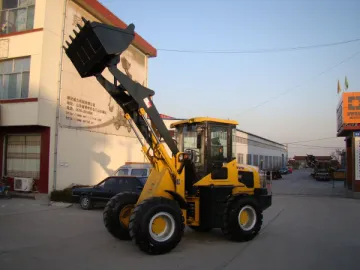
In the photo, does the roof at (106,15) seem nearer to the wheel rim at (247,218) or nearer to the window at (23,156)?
the window at (23,156)

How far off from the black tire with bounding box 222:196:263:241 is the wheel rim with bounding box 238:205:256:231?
6cm

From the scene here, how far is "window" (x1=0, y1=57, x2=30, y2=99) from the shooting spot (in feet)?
58.2

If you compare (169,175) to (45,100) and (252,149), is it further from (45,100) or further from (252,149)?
(252,149)

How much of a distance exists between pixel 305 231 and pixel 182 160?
453 centimetres

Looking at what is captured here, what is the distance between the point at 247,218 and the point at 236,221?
68 cm

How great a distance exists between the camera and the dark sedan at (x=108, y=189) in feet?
45.4

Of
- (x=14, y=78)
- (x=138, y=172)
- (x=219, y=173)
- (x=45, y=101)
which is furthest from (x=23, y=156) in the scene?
(x=219, y=173)

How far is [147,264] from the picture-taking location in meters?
6.54

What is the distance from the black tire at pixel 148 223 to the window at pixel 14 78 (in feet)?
42.9

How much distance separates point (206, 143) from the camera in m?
8.79

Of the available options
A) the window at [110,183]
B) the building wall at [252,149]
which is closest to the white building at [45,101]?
the window at [110,183]

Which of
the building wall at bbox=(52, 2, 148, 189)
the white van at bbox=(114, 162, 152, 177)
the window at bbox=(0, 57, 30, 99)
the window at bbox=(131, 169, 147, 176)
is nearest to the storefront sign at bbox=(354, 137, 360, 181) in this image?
the white van at bbox=(114, 162, 152, 177)

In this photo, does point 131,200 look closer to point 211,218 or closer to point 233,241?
point 211,218

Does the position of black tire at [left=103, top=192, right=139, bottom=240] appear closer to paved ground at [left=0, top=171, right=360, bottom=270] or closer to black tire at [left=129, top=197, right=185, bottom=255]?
paved ground at [left=0, top=171, right=360, bottom=270]
